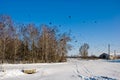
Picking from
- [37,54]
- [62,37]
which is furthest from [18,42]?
[62,37]

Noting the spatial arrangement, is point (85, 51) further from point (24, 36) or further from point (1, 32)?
point (1, 32)

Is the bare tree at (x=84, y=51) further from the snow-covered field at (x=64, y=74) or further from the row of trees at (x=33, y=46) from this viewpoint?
the snow-covered field at (x=64, y=74)

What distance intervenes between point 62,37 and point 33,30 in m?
13.5

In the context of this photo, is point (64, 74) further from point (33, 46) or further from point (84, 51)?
point (84, 51)

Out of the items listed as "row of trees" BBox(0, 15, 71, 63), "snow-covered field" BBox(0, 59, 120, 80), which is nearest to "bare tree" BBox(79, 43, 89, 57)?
"row of trees" BBox(0, 15, 71, 63)

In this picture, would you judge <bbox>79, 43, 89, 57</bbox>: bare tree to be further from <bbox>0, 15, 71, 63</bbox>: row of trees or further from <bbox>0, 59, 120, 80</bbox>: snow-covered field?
<bbox>0, 59, 120, 80</bbox>: snow-covered field

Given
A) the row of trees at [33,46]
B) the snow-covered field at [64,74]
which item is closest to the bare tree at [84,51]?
the row of trees at [33,46]

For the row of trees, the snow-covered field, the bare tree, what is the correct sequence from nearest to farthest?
the snow-covered field → the row of trees → the bare tree

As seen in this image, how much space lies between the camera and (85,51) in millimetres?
147375

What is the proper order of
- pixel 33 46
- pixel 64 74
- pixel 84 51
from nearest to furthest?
pixel 64 74, pixel 33 46, pixel 84 51

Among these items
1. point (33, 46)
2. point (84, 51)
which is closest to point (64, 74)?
point (33, 46)

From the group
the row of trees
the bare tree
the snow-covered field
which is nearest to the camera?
the snow-covered field

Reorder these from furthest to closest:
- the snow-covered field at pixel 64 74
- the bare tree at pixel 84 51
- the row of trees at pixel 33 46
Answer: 1. the bare tree at pixel 84 51
2. the row of trees at pixel 33 46
3. the snow-covered field at pixel 64 74

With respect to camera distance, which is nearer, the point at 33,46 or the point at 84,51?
the point at 33,46
